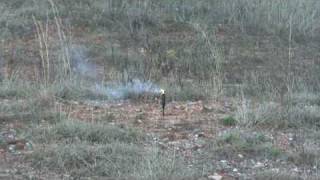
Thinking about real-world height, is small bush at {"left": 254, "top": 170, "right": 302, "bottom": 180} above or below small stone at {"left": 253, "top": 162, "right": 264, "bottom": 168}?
above

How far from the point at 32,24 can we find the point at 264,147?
7.15 metres

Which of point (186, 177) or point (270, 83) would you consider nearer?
point (186, 177)

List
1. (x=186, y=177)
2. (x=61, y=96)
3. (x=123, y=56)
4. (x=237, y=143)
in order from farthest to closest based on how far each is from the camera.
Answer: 1. (x=123, y=56)
2. (x=61, y=96)
3. (x=237, y=143)
4. (x=186, y=177)

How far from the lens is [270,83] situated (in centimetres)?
957

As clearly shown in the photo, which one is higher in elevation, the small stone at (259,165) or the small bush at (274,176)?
the small bush at (274,176)

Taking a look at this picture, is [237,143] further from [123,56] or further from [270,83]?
[123,56]

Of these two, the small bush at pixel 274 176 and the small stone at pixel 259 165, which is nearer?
the small bush at pixel 274 176

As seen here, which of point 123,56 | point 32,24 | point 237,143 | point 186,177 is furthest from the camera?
point 32,24

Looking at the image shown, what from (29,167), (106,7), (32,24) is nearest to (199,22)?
(106,7)

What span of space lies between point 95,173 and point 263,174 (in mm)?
1341

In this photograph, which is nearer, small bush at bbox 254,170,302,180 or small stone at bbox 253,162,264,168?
small bush at bbox 254,170,302,180

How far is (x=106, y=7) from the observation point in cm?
1323

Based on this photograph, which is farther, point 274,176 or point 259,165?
point 259,165

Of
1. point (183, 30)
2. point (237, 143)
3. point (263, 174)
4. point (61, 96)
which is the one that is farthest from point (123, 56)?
point (263, 174)
